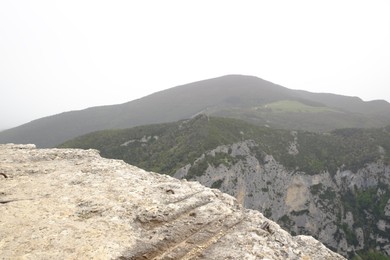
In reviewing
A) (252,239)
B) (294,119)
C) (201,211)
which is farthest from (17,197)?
(294,119)

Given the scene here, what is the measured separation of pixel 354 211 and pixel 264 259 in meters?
75.8

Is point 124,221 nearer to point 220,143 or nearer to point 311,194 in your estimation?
point 220,143

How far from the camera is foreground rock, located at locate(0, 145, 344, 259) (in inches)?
404

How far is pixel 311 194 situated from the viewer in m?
77.8

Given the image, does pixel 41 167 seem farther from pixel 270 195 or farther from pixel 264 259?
pixel 270 195

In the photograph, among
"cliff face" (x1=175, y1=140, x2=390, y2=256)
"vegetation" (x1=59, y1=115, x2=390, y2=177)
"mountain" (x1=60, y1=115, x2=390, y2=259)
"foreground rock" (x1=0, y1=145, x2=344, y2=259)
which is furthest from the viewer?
"vegetation" (x1=59, y1=115, x2=390, y2=177)

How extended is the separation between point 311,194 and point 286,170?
814cm

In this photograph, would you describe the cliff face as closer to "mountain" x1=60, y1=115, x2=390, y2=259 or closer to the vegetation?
"mountain" x1=60, y1=115, x2=390, y2=259

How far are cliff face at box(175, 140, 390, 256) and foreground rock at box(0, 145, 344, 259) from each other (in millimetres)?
52044

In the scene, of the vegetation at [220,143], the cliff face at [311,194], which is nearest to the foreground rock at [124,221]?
the cliff face at [311,194]

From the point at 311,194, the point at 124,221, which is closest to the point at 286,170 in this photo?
the point at 311,194

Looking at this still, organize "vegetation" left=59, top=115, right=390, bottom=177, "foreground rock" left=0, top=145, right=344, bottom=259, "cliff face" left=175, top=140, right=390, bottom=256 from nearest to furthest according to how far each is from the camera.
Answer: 1. "foreground rock" left=0, top=145, right=344, bottom=259
2. "cliff face" left=175, top=140, right=390, bottom=256
3. "vegetation" left=59, top=115, right=390, bottom=177

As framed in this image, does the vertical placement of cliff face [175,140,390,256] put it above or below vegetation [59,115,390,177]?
below

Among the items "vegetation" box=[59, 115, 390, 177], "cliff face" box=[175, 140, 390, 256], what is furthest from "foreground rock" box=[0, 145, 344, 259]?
"vegetation" box=[59, 115, 390, 177]
